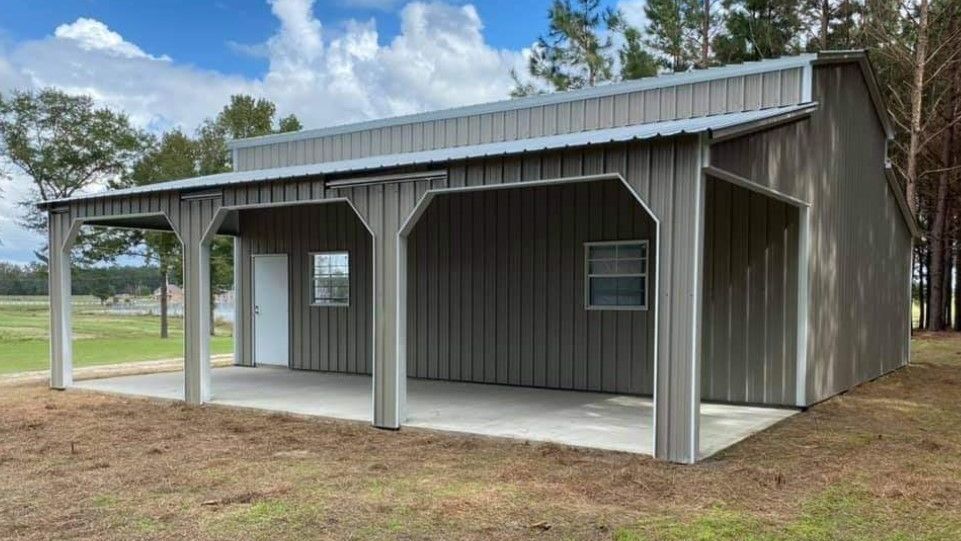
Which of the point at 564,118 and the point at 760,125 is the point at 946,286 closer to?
the point at 564,118

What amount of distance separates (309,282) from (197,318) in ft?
11.1

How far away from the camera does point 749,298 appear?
8.14 meters

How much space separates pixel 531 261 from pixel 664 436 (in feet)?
13.9

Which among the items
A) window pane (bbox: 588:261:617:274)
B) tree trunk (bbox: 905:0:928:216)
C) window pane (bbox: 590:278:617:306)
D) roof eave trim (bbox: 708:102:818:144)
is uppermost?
tree trunk (bbox: 905:0:928:216)

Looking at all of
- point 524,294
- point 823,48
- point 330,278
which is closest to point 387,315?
point 524,294

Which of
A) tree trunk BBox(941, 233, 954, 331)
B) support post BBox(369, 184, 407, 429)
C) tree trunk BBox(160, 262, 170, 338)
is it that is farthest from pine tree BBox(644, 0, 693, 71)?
support post BBox(369, 184, 407, 429)

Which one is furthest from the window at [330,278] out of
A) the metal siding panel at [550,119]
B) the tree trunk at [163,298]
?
the tree trunk at [163,298]

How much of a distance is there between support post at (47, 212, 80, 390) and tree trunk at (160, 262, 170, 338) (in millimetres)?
10914

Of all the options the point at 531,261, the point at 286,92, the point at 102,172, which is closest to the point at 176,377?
the point at 531,261

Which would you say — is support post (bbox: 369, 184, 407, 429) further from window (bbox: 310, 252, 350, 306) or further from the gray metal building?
window (bbox: 310, 252, 350, 306)

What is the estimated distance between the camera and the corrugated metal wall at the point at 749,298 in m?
7.96

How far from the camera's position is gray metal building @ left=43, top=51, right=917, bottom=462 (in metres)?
5.73

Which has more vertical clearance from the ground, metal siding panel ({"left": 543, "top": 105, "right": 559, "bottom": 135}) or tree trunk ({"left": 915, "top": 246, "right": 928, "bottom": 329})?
metal siding panel ({"left": 543, "top": 105, "right": 559, "bottom": 135})

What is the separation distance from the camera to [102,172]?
21.4 m
